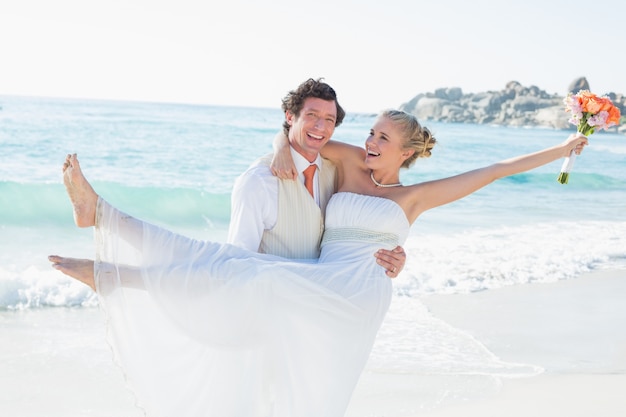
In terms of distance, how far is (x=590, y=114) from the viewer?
495 cm

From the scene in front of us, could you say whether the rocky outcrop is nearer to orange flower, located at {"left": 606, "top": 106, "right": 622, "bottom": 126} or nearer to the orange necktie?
orange flower, located at {"left": 606, "top": 106, "right": 622, "bottom": 126}

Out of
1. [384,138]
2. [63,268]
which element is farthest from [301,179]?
[63,268]

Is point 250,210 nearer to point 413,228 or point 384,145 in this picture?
point 384,145

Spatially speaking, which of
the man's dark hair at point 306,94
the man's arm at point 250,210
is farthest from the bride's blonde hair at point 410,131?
the man's arm at point 250,210

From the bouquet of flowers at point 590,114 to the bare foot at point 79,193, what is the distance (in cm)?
294

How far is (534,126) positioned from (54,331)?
266 feet

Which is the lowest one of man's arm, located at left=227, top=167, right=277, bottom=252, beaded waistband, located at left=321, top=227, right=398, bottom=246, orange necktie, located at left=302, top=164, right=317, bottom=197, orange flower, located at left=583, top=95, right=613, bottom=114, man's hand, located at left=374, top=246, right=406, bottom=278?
man's hand, located at left=374, top=246, right=406, bottom=278

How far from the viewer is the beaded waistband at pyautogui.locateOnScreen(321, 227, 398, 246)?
4379 millimetres

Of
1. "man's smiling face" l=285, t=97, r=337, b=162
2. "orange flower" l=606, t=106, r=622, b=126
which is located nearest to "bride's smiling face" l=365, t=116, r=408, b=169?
"man's smiling face" l=285, t=97, r=337, b=162

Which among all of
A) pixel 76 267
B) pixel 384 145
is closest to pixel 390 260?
pixel 384 145

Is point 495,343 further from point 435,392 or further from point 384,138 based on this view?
point 384,138

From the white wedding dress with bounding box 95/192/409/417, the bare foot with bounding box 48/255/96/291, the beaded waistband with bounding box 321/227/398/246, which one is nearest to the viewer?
the bare foot with bounding box 48/255/96/291

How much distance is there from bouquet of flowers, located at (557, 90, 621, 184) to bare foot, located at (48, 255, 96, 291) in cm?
299

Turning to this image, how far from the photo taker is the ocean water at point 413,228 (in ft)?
25.9
